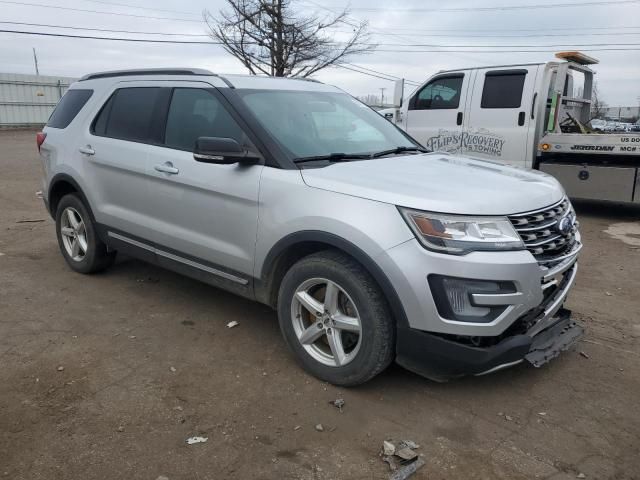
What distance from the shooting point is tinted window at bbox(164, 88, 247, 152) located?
3893mm

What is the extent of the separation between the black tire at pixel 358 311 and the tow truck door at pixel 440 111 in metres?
6.93

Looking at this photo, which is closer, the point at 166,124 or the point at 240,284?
the point at 240,284

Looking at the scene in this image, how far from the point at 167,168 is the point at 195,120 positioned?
411 millimetres

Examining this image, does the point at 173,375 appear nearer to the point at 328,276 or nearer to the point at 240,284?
the point at 240,284

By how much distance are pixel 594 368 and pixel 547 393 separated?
55 cm

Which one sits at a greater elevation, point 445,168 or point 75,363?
point 445,168

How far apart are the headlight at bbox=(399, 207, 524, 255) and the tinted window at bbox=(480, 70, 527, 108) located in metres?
6.85

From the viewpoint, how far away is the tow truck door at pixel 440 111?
9.58 metres

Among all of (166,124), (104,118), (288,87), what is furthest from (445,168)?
(104,118)

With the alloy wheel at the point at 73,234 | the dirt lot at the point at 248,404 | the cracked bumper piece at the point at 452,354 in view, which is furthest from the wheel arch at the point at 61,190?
the cracked bumper piece at the point at 452,354

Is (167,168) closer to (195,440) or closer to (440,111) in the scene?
(195,440)

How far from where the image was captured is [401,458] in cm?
271

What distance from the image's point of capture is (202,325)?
14.2 feet

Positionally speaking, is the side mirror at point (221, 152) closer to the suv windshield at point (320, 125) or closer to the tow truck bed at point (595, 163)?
the suv windshield at point (320, 125)
